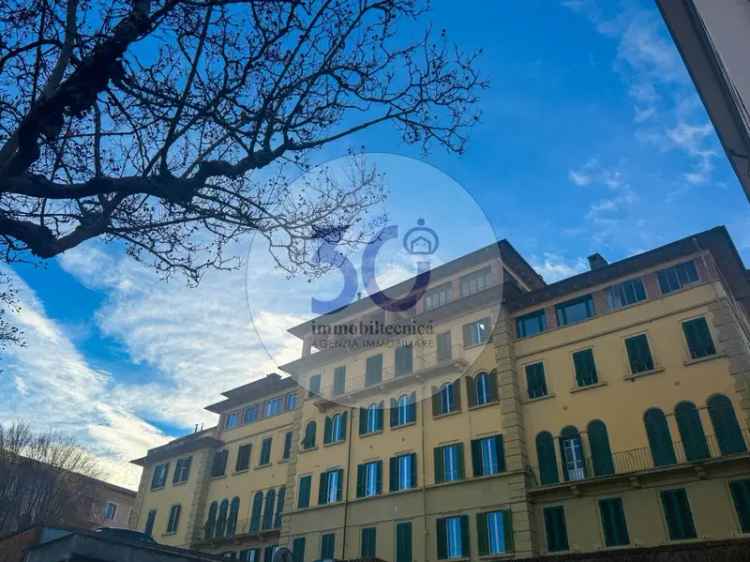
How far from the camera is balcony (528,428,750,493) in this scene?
1800 centimetres

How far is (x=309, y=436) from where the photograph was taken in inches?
1212

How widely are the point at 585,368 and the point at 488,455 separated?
211 inches

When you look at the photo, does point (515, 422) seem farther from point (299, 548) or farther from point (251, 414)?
point (251, 414)

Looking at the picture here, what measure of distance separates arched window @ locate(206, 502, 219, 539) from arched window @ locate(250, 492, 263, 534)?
3.35m

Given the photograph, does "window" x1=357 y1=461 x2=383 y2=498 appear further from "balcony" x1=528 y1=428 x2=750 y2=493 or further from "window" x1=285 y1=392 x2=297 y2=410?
"window" x1=285 y1=392 x2=297 y2=410

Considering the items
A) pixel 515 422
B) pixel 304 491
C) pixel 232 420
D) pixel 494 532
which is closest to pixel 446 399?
pixel 515 422

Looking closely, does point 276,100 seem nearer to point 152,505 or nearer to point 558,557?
point 558,557

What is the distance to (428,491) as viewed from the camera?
24.4m

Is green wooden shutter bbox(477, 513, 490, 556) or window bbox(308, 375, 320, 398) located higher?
window bbox(308, 375, 320, 398)

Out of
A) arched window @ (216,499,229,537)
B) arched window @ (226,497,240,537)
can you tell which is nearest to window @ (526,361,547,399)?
arched window @ (226,497,240,537)

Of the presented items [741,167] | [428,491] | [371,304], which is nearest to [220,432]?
[371,304]

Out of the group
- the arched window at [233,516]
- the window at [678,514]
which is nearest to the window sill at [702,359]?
the window at [678,514]

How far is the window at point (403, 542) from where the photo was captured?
2361 cm

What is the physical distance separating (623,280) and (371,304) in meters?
12.9
